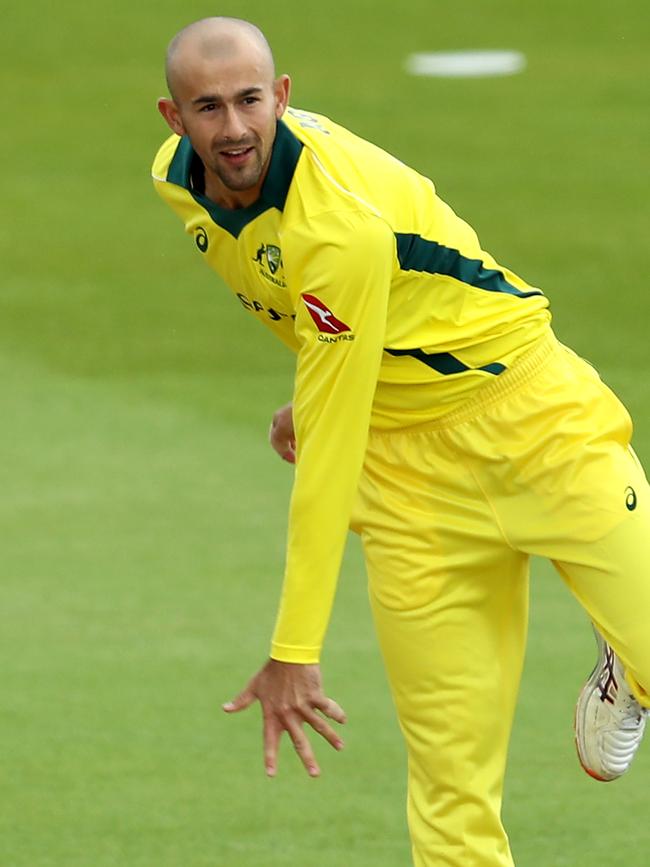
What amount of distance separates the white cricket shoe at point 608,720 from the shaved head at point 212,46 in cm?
170

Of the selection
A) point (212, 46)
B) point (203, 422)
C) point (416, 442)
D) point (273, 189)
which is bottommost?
point (203, 422)

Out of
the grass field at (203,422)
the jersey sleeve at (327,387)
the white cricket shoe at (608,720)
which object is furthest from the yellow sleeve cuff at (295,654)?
the grass field at (203,422)

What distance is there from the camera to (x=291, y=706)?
14.1 ft

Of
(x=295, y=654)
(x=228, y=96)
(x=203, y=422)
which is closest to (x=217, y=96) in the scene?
(x=228, y=96)

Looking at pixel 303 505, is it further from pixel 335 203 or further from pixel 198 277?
pixel 198 277

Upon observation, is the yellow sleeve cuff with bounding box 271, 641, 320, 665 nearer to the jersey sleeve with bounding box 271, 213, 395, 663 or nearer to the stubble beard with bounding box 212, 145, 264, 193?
the jersey sleeve with bounding box 271, 213, 395, 663

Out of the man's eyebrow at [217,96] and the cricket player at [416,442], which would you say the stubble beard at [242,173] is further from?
the man's eyebrow at [217,96]

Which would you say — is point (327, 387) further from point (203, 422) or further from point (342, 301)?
point (203, 422)

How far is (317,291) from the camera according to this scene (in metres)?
4.25

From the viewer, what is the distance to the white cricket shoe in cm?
504

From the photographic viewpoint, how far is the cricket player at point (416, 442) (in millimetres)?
4316

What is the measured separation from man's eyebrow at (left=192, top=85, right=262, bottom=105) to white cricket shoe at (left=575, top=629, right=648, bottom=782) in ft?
5.33

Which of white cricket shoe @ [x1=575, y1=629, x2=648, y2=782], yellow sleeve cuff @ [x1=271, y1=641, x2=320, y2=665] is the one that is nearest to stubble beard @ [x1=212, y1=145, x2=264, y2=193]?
yellow sleeve cuff @ [x1=271, y1=641, x2=320, y2=665]

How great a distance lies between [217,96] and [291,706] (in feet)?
4.38
